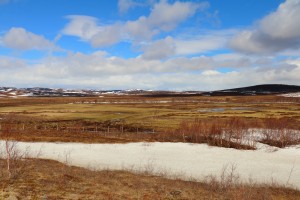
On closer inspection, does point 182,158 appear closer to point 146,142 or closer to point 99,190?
point 146,142

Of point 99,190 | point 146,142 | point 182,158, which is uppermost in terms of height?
point 99,190

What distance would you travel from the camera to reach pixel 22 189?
55.9 feet

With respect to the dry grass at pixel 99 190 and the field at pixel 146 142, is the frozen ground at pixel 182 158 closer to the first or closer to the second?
the field at pixel 146 142

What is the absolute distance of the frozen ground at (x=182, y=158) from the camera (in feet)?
113

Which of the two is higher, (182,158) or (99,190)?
(99,190)

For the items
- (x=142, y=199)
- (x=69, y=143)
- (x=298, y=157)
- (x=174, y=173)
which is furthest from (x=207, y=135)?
(x=142, y=199)

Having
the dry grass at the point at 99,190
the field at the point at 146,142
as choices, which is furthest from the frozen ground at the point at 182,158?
the dry grass at the point at 99,190

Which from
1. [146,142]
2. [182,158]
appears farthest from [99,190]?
[146,142]

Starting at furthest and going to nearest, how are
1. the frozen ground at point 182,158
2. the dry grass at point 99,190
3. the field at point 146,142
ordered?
the frozen ground at point 182,158, the field at point 146,142, the dry grass at point 99,190

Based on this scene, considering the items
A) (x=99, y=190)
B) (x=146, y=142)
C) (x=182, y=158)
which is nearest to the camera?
(x=99, y=190)

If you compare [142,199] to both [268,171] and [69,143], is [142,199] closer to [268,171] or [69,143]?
[268,171]

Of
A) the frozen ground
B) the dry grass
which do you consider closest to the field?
the dry grass

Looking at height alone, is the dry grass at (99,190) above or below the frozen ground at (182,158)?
above

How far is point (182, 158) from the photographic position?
1688 inches
